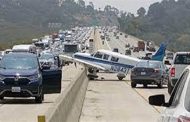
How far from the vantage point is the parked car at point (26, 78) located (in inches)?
963

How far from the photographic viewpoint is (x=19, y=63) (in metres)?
25.5

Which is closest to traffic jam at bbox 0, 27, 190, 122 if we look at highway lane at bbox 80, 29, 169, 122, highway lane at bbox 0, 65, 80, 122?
highway lane at bbox 0, 65, 80, 122

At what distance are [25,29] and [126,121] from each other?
175 metres

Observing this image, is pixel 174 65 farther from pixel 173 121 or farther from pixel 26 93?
pixel 173 121

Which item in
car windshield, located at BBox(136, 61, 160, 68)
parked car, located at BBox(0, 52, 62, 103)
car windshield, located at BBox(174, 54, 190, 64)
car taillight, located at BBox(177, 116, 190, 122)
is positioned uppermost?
car taillight, located at BBox(177, 116, 190, 122)

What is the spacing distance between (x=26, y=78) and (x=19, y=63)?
1168 mm

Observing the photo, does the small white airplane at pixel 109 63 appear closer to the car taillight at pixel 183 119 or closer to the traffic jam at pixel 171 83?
the traffic jam at pixel 171 83

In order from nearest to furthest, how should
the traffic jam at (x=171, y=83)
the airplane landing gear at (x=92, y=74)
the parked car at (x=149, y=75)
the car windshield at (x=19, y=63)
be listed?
the traffic jam at (x=171, y=83) < the car windshield at (x=19, y=63) < the parked car at (x=149, y=75) < the airplane landing gear at (x=92, y=74)

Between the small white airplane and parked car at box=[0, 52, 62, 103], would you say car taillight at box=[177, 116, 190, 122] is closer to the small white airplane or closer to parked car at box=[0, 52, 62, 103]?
parked car at box=[0, 52, 62, 103]

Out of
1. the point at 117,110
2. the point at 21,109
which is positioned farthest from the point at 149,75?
the point at 21,109

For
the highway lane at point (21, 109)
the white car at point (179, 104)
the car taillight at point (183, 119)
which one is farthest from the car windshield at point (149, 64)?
the car taillight at point (183, 119)

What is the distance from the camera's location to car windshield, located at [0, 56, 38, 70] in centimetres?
2528

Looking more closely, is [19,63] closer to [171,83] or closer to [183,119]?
[171,83]

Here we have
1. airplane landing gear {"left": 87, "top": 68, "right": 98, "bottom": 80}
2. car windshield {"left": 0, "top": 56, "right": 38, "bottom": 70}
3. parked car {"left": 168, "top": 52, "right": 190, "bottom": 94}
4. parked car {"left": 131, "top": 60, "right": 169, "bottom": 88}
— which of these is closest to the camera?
car windshield {"left": 0, "top": 56, "right": 38, "bottom": 70}
